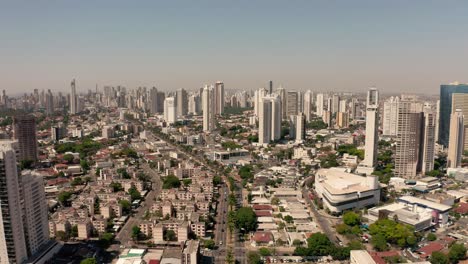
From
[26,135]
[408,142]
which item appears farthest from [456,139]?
[26,135]

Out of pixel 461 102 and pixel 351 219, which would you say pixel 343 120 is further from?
pixel 351 219

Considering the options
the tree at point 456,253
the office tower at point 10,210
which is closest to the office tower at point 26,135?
the office tower at point 10,210

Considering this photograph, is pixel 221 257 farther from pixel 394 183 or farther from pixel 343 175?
pixel 394 183

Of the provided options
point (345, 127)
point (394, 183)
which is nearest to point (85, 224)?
point (394, 183)

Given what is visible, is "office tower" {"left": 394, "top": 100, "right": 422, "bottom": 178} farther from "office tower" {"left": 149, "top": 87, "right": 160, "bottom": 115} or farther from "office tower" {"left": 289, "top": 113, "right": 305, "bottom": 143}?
"office tower" {"left": 149, "top": 87, "right": 160, "bottom": 115}

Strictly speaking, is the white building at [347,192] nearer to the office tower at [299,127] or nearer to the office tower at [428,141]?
the office tower at [428,141]

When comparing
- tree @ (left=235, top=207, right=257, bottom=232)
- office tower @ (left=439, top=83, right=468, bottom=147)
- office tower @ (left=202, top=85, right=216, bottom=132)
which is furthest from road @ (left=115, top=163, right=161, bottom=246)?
office tower @ (left=439, top=83, right=468, bottom=147)
